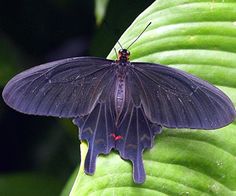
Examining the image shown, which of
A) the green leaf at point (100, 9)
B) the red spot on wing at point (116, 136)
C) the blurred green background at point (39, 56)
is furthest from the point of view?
the blurred green background at point (39, 56)

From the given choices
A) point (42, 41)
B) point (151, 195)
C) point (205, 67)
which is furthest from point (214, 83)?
point (42, 41)

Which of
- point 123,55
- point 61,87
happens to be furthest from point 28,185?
point 123,55

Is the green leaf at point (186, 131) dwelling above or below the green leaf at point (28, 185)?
above

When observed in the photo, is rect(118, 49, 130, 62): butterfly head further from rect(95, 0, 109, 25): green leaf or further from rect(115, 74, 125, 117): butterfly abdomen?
rect(95, 0, 109, 25): green leaf

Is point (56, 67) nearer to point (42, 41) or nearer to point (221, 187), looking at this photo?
point (221, 187)

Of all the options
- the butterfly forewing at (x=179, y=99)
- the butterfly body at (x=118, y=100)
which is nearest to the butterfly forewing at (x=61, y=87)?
the butterfly body at (x=118, y=100)

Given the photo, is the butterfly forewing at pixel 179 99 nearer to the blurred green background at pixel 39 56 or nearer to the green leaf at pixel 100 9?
the green leaf at pixel 100 9

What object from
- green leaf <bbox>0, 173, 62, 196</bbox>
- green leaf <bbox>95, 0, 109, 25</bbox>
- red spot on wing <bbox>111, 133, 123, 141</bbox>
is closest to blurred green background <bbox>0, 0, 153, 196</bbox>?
green leaf <bbox>0, 173, 62, 196</bbox>
